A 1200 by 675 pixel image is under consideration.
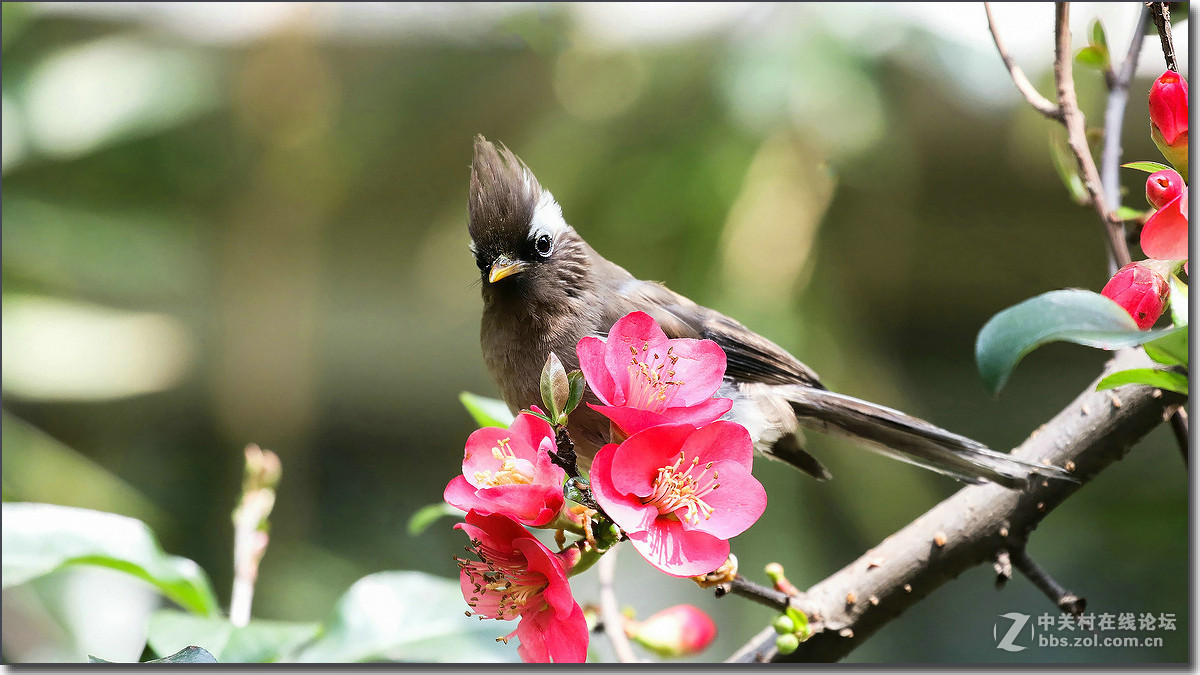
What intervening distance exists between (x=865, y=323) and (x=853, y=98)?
54 cm

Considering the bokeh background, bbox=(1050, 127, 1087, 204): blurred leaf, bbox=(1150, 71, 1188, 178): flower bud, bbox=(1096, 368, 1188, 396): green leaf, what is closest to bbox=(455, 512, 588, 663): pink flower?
bbox=(1096, 368, 1188, 396): green leaf

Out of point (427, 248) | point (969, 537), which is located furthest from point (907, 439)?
point (427, 248)

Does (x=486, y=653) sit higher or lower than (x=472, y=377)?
lower

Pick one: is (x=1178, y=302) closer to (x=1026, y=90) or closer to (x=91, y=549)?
(x=1026, y=90)

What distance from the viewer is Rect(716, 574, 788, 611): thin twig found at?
1.98 feet

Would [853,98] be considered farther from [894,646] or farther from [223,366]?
[223,366]

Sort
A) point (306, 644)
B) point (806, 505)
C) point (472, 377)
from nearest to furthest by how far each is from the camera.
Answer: point (306, 644), point (806, 505), point (472, 377)

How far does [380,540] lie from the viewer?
89.4 inches

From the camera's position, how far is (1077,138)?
678 millimetres

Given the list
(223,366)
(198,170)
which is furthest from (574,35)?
(223,366)

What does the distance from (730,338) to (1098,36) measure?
415mm

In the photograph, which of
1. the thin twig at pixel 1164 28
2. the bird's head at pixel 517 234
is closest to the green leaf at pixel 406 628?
the bird's head at pixel 517 234

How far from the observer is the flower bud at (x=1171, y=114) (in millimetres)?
515

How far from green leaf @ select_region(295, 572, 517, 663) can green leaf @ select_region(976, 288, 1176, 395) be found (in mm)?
500
